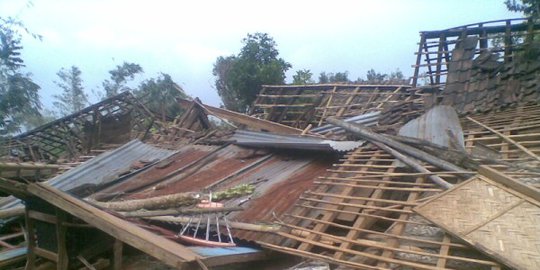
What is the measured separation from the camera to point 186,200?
218 inches

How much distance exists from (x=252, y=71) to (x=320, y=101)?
5822mm

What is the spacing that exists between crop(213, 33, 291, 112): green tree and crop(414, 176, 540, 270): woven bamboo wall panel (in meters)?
13.5

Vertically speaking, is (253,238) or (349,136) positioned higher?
(349,136)

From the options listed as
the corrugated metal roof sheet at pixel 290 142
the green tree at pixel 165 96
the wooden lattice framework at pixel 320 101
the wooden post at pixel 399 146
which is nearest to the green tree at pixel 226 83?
the green tree at pixel 165 96

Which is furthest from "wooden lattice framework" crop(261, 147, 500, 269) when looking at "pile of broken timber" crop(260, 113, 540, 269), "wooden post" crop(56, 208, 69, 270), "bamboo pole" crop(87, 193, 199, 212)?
"wooden post" crop(56, 208, 69, 270)

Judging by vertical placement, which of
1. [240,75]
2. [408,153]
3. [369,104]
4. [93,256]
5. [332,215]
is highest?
[240,75]

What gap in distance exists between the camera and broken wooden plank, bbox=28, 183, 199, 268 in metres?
3.41

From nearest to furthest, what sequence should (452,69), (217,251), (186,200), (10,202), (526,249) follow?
(526,249) → (217,251) → (186,200) → (10,202) → (452,69)

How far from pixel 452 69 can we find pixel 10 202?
28.6 feet

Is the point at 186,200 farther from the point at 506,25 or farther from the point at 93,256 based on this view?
the point at 506,25

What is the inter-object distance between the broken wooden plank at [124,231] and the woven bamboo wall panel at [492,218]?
2112 mm

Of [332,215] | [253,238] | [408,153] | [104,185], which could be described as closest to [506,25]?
[408,153]

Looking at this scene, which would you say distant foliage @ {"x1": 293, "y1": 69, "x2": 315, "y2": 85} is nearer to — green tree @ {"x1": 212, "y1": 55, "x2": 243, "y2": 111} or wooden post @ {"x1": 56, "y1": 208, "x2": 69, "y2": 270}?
green tree @ {"x1": 212, "y1": 55, "x2": 243, "y2": 111}

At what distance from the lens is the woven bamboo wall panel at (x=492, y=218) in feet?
10.4
